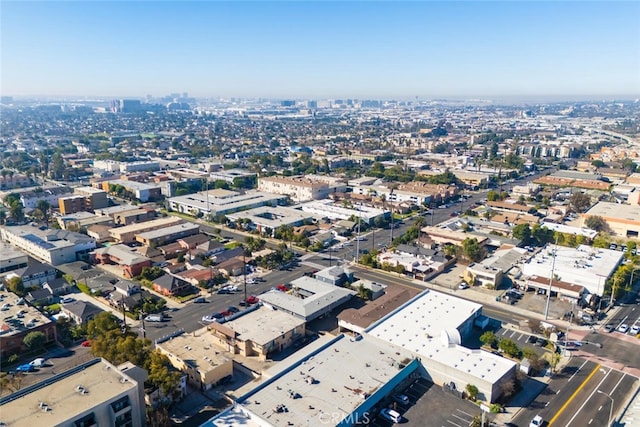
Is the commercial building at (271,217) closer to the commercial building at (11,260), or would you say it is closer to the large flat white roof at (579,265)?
the commercial building at (11,260)

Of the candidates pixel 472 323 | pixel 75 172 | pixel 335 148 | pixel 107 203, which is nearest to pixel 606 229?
pixel 472 323

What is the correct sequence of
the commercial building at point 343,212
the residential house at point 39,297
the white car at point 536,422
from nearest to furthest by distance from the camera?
the white car at point 536,422 → the residential house at point 39,297 → the commercial building at point 343,212

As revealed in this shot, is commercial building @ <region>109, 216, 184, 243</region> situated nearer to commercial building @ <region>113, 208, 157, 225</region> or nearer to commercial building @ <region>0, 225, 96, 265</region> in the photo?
commercial building @ <region>113, 208, 157, 225</region>

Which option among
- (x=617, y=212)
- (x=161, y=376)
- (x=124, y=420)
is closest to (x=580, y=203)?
(x=617, y=212)

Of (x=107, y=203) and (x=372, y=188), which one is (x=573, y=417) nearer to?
(x=372, y=188)

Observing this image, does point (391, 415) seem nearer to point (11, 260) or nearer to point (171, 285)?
point (171, 285)

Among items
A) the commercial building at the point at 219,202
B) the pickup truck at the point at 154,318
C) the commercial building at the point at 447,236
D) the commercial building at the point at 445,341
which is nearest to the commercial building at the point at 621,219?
the commercial building at the point at 447,236
